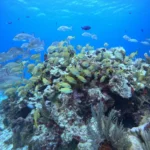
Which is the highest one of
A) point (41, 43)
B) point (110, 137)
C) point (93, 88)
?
point (41, 43)

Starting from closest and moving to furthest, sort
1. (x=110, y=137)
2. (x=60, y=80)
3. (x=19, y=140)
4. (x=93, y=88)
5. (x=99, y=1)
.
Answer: (x=110, y=137) < (x=93, y=88) < (x=60, y=80) < (x=19, y=140) < (x=99, y=1)

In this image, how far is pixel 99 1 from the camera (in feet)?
129

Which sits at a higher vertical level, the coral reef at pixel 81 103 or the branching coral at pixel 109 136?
the coral reef at pixel 81 103

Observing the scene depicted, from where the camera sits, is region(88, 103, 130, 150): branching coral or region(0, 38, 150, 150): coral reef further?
region(0, 38, 150, 150): coral reef

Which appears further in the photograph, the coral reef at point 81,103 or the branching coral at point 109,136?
the coral reef at point 81,103

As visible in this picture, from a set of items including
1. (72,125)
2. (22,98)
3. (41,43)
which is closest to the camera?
(72,125)

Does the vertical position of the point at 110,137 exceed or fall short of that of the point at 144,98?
it falls short

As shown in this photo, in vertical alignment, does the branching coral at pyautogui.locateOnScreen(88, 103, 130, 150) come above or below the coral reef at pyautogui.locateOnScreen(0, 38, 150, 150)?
below

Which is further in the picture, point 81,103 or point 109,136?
point 81,103

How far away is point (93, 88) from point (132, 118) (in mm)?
1390

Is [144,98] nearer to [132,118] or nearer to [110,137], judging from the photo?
[132,118]

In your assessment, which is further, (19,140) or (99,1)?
(99,1)

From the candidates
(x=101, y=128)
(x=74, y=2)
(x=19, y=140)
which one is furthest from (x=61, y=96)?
(x=74, y=2)

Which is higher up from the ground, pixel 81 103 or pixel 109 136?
pixel 81 103
